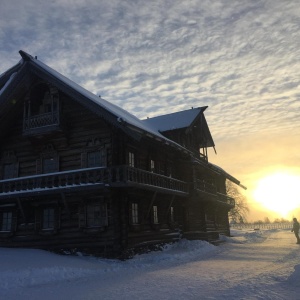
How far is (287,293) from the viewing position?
849cm

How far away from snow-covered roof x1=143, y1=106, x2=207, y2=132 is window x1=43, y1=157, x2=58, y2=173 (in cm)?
932

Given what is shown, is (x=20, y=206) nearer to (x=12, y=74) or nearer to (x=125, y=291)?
(x=12, y=74)

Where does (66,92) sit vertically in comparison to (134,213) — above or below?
above

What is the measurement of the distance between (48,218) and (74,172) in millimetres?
4091

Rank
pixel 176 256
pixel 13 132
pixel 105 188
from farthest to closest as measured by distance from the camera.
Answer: pixel 13 132 → pixel 176 256 → pixel 105 188

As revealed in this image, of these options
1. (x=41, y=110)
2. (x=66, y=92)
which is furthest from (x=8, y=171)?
(x=66, y=92)

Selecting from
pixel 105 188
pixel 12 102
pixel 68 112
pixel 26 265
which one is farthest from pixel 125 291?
pixel 12 102

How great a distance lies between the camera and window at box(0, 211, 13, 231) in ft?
66.4

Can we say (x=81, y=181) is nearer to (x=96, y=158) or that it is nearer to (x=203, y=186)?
(x=96, y=158)

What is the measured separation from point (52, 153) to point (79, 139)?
1.94 metres

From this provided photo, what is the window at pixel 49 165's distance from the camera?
19948mm

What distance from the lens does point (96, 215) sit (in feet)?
59.3

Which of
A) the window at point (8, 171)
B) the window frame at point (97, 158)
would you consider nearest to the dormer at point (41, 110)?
the window frame at point (97, 158)

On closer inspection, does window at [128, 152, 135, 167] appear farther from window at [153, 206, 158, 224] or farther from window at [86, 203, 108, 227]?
window at [153, 206, 158, 224]
